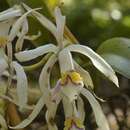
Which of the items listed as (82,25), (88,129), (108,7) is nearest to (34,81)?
(88,129)

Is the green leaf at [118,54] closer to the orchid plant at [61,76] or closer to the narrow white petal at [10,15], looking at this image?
the orchid plant at [61,76]

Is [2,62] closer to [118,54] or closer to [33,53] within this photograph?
[33,53]

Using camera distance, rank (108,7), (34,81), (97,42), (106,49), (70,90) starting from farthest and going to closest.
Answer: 1. (108,7)
2. (97,42)
3. (34,81)
4. (106,49)
5. (70,90)

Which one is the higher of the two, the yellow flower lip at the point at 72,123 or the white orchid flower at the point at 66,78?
the white orchid flower at the point at 66,78

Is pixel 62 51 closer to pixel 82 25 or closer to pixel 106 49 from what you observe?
pixel 106 49

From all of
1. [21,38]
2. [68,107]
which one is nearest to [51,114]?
[68,107]

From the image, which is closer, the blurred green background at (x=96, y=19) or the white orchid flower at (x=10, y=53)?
the white orchid flower at (x=10, y=53)

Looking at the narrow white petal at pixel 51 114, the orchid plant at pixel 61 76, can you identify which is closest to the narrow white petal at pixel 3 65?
the orchid plant at pixel 61 76
